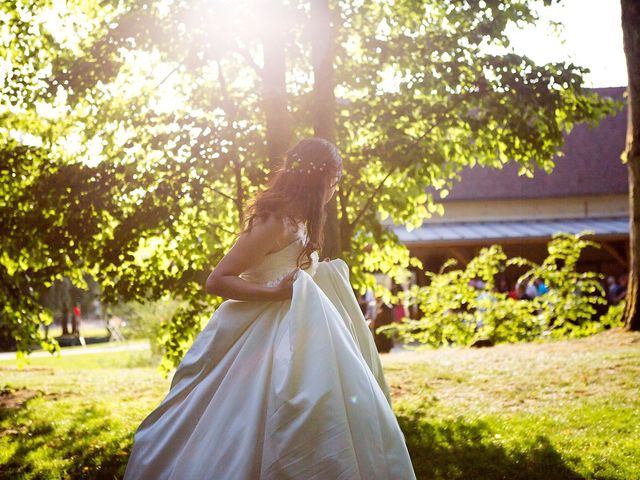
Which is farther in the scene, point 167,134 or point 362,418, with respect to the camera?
point 167,134

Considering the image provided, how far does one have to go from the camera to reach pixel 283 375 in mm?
2881

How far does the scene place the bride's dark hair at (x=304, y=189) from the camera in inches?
124

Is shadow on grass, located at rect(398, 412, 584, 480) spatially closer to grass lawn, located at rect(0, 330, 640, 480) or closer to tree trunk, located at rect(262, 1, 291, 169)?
grass lawn, located at rect(0, 330, 640, 480)

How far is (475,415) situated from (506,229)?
2231cm

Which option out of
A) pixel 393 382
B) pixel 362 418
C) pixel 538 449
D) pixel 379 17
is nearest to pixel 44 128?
pixel 379 17

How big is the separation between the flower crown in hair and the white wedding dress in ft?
0.94

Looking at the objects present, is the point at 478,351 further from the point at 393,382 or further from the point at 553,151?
the point at 553,151

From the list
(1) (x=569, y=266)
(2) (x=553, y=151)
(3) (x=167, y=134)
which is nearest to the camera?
(3) (x=167, y=134)

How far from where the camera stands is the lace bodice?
10.5 ft

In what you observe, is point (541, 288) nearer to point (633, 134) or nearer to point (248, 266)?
point (633, 134)

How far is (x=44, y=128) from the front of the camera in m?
9.12

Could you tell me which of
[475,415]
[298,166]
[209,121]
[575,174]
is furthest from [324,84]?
[575,174]

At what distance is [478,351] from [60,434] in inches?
278

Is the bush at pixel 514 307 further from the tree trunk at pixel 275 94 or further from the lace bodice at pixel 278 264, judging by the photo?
the lace bodice at pixel 278 264
